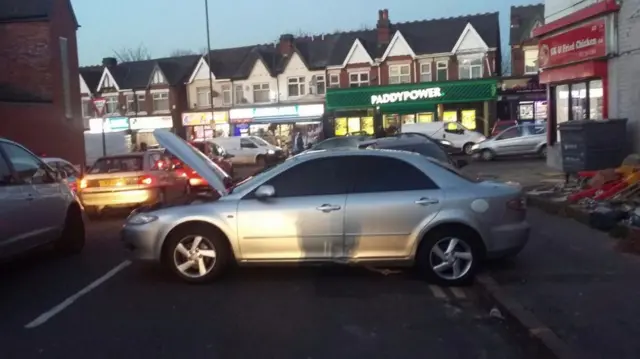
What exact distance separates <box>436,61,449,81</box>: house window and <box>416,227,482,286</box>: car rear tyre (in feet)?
143

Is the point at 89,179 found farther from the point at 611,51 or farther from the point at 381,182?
the point at 611,51

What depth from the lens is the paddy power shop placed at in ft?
160

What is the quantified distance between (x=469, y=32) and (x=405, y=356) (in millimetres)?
46721

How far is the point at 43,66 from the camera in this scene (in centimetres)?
3142

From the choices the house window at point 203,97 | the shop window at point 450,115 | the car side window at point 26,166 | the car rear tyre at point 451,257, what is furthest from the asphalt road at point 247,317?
the house window at point 203,97

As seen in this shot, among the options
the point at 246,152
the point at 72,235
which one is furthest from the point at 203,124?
the point at 72,235

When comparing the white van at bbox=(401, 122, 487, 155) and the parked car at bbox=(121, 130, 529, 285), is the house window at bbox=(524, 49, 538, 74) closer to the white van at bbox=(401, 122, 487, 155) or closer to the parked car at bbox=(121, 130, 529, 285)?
the white van at bbox=(401, 122, 487, 155)

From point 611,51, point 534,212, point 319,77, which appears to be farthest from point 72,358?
point 319,77

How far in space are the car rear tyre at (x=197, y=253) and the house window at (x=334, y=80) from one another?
152 feet

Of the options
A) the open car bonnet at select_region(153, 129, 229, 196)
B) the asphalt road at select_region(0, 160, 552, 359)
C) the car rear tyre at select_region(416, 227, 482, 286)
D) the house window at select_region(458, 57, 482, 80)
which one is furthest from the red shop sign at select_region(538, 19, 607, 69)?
the house window at select_region(458, 57, 482, 80)

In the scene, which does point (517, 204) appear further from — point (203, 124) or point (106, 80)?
point (106, 80)

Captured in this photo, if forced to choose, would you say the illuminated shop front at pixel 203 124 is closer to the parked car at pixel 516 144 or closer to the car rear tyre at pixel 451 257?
the parked car at pixel 516 144

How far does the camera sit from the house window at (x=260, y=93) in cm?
5619

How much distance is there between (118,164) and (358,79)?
39086mm
